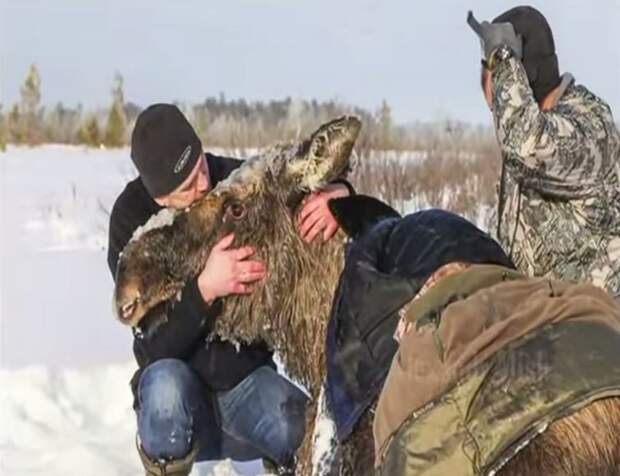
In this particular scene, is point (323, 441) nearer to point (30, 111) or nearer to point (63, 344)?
point (63, 344)

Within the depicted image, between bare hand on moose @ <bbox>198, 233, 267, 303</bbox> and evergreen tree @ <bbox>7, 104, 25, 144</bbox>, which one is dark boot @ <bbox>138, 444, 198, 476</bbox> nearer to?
bare hand on moose @ <bbox>198, 233, 267, 303</bbox>

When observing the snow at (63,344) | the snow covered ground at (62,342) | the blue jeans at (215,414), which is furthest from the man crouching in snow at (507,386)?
the snow covered ground at (62,342)

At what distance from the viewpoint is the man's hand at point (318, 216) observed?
Result: 3496 millimetres

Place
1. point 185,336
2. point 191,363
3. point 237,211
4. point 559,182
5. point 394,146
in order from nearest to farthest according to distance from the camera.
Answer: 1. point 237,211
2. point 185,336
3. point 559,182
4. point 191,363
5. point 394,146

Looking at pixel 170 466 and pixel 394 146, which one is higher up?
pixel 170 466

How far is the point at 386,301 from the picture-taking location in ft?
9.41

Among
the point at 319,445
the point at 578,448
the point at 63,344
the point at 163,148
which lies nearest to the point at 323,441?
the point at 319,445

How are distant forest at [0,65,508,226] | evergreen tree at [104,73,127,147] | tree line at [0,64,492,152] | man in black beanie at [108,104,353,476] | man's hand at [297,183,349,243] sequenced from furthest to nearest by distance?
evergreen tree at [104,73,127,147] < tree line at [0,64,492,152] < distant forest at [0,65,508,226] < man in black beanie at [108,104,353,476] < man's hand at [297,183,349,243]

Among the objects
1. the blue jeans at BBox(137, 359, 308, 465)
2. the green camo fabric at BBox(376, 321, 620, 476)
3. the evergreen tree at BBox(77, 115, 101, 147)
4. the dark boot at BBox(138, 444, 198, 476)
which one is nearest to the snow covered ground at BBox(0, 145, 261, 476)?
the blue jeans at BBox(137, 359, 308, 465)

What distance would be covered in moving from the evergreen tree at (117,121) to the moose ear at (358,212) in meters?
16.5

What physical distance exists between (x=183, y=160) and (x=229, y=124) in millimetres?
10413

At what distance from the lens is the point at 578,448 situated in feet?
7.01

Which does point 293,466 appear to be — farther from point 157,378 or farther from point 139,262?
point 139,262

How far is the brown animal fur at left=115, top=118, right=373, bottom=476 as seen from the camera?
3518mm
